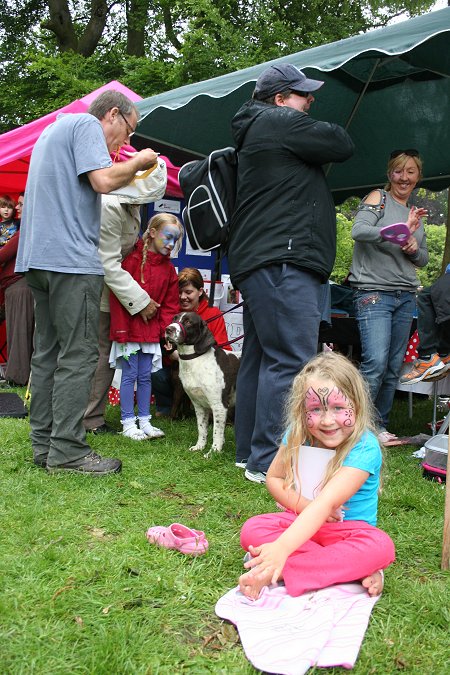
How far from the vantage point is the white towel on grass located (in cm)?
202

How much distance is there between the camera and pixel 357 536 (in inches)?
99.0

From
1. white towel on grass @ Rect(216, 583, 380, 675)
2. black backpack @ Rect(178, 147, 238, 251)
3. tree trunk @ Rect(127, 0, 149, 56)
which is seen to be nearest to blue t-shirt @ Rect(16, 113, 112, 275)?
black backpack @ Rect(178, 147, 238, 251)

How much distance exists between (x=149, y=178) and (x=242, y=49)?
31.6 feet

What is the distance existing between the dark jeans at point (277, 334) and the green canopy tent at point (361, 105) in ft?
4.50

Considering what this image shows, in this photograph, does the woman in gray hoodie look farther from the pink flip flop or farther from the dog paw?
the pink flip flop

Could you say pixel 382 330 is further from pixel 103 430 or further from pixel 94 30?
pixel 94 30

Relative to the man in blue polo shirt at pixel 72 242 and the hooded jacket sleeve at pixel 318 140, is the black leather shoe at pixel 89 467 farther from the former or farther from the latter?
the hooded jacket sleeve at pixel 318 140

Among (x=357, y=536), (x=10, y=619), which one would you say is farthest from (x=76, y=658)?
(x=357, y=536)

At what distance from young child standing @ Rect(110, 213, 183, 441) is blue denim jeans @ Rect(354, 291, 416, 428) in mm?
1501

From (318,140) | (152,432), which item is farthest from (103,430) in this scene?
(318,140)

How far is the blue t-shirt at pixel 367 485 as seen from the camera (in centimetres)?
255

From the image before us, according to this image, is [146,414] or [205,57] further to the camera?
[205,57]

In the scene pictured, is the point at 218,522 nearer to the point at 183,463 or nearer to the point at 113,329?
the point at 183,463

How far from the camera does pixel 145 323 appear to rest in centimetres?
532
